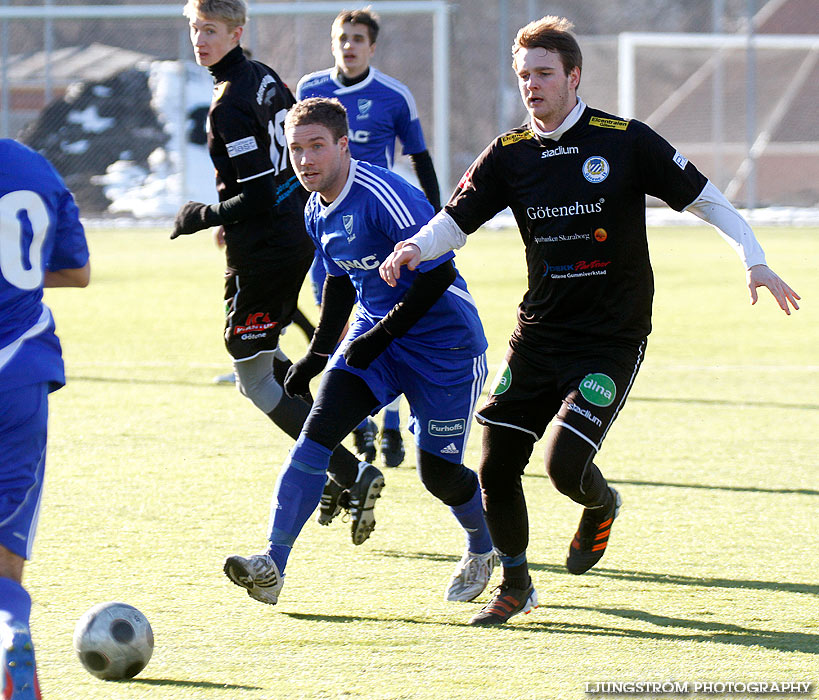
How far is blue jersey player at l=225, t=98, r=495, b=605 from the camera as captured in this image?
14.3 feet

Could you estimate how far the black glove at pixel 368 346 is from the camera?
4.37m

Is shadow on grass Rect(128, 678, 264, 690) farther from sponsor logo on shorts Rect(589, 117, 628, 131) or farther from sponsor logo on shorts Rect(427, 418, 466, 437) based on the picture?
sponsor logo on shorts Rect(589, 117, 628, 131)

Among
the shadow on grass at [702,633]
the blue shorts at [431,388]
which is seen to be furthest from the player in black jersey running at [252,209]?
the shadow on grass at [702,633]

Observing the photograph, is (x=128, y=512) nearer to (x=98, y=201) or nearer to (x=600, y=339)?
(x=600, y=339)

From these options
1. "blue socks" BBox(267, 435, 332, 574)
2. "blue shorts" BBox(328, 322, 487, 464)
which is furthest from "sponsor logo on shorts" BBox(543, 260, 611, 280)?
"blue socks" BBox(267, 435, 332, 574)

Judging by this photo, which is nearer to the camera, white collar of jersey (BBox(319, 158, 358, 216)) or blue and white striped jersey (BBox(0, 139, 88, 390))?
blue and white striped jersey (BBox(0, 139, 88, 390))

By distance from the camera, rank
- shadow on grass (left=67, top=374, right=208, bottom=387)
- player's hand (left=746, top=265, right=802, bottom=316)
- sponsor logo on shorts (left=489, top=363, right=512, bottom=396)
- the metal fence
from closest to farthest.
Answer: player's hand (left=746, top=265, right=802, bottom=316) < sponsor logo on shorts (left=489, top=363, right=512, bottom=396) < shadow on grass (left=67, top=374, right=208, bottom=387) < the metal fence

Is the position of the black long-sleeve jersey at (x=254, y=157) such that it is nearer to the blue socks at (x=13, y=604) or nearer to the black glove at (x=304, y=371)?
the black glove at (x=304, y=371)

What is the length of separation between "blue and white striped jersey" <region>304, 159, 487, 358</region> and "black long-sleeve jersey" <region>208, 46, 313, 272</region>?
1099mm

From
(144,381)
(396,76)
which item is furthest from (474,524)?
(396,76)

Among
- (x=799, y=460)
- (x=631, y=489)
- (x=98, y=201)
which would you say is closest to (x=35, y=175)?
(x=631, y=489)

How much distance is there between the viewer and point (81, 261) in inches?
135

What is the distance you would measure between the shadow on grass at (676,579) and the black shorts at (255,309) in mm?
1377

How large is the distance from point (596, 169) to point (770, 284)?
26.5 inches
